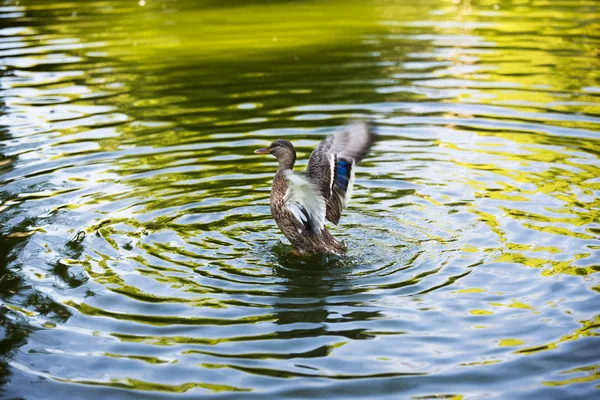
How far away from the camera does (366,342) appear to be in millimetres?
6027

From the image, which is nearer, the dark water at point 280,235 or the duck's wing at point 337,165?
the dark water at point 280,235

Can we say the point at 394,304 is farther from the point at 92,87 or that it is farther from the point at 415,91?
the point at 92,87

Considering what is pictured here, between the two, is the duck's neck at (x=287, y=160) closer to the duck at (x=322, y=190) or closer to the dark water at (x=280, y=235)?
the duck at (x=322, y=190)

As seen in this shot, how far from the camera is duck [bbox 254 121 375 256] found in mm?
7609

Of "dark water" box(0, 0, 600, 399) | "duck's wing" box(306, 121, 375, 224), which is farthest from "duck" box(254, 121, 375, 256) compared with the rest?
"dark water" box(0, 0, 600, 399)

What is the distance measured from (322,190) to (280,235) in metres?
0.87

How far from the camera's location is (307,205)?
7539 millimetres

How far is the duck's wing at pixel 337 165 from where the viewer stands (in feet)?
25.7

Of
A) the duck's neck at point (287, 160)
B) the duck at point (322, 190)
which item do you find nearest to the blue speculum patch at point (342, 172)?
the duck at point (322, 190)

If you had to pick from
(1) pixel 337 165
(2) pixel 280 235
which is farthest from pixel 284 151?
(2) pixel 280 235

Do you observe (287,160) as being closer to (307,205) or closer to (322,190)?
(322,190)

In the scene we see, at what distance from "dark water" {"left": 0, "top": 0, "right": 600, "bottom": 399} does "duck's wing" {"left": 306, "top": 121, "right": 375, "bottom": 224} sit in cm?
50

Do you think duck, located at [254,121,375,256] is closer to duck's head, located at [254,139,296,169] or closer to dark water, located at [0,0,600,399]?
duck's head, located at [254,139,296,169]

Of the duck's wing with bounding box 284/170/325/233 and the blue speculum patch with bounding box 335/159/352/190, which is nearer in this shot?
the duck's wing with bounding box 284/170/325/233
